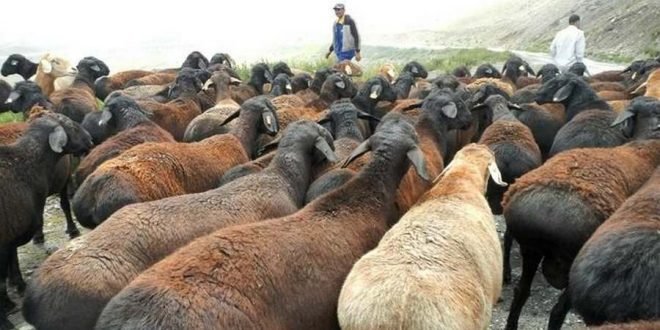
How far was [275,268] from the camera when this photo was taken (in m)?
4.32

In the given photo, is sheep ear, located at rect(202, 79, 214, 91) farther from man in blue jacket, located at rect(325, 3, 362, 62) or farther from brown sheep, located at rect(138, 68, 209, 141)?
man in blue jacket, located at rect(325, 3, 362, 62)

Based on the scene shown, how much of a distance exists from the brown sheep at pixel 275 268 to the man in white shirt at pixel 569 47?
36.3 feet

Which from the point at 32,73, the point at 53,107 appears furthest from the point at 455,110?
the point at 32,73

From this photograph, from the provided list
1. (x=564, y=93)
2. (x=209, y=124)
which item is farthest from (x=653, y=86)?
(x=209, y=124)

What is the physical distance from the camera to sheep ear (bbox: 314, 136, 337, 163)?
652 cm

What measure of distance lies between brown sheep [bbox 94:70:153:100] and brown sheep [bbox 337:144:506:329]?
34.0 ft

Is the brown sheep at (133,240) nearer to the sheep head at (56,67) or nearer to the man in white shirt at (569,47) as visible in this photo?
the sheep head at (56,67)

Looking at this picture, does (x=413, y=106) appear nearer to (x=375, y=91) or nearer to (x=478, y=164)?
(x=375, y=91)

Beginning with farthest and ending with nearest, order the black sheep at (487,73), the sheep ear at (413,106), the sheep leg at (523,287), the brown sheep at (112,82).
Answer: the black sheep at (487,73) → the brown sheep at (112,82) → the sheep ear at (413,106) → the sheep leg at (523,287)

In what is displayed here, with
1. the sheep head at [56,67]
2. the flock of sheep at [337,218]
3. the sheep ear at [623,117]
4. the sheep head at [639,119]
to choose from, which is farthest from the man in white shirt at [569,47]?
the sheep head at [56,67]

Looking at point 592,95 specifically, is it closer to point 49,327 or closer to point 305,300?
point 305,300

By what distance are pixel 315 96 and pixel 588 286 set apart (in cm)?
784

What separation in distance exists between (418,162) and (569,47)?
11.3 m

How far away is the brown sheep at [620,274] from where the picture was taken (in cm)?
412
